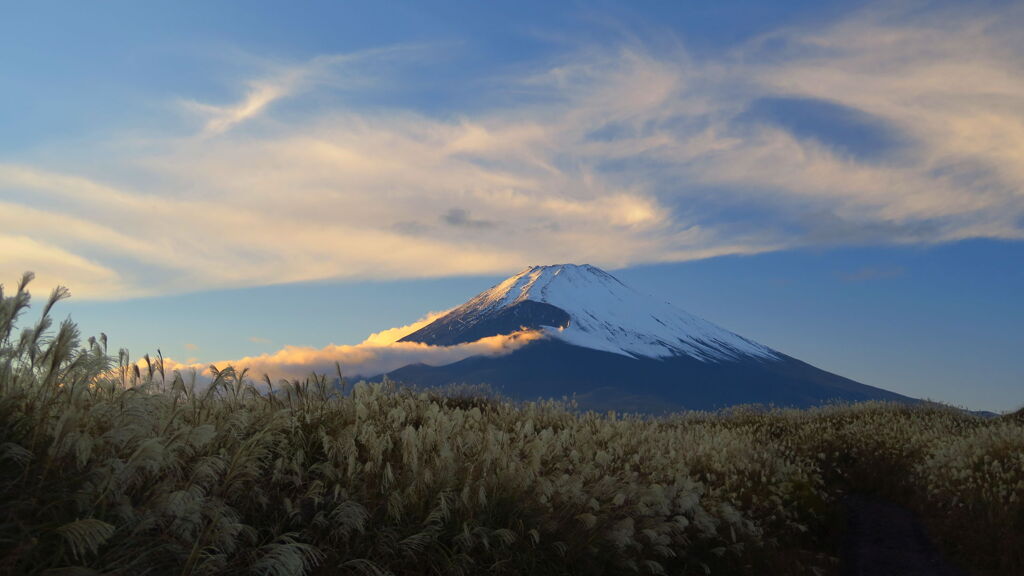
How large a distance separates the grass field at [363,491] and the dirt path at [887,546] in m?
0.28

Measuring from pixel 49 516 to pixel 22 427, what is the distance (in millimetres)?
896

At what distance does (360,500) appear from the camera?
607cm

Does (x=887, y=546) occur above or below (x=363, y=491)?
below

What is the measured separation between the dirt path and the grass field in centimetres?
28

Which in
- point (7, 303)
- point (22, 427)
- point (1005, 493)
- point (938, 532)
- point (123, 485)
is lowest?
point (938, 532)

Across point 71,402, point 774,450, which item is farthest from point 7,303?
point 774,450

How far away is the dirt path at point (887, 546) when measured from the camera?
9688mm

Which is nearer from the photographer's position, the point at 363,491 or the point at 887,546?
the point at 363,491

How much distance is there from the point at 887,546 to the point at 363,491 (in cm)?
835

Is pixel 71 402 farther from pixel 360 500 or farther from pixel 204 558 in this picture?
pixel 360 500

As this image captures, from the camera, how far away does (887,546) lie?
10.5 meters

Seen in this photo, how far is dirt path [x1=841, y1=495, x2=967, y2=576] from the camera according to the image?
9.69 meters

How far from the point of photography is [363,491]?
6066 millimetres

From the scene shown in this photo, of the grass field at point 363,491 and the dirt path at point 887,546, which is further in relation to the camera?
the dirt path at point 887,546
